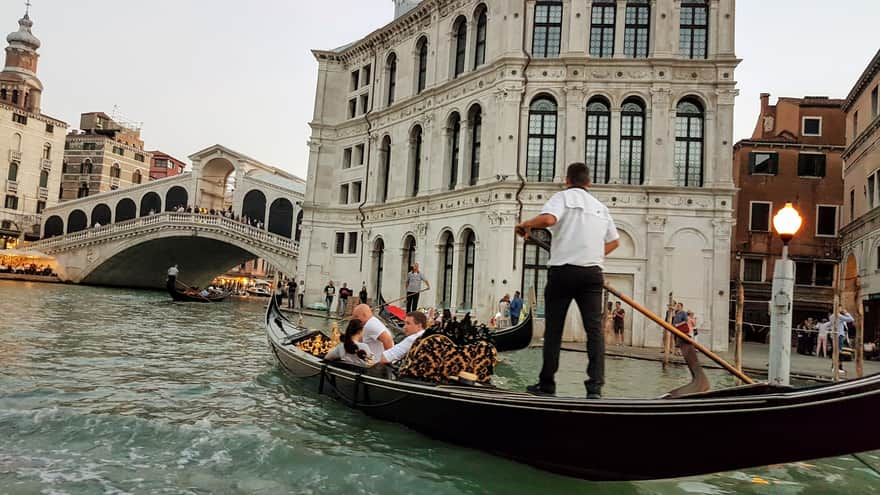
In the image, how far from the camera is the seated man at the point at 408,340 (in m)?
5.38

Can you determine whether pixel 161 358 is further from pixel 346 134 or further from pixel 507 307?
pixel 346 134

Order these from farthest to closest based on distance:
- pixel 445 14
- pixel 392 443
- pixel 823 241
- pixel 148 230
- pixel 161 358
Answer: pixel 148 230 < pixel 823 241 < pixel 445 14 < pixel 161 358 < pixel 392 443

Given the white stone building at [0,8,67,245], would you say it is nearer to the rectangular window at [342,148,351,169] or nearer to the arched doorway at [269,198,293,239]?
the arched doorway at [269,198,293,239]

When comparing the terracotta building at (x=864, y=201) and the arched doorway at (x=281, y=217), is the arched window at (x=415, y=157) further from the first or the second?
the arched doorway at (x=281, y=217)

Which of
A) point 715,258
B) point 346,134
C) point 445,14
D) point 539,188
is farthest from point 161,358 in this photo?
point 346,134

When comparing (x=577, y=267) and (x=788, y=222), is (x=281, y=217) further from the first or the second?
(x=577, y=267)

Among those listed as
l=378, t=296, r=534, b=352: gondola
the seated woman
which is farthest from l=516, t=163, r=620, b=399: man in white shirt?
l=378, t=296, r=534, b=352: gondola

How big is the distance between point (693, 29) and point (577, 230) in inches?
512

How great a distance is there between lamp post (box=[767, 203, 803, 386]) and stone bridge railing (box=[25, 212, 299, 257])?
2222 centimetres

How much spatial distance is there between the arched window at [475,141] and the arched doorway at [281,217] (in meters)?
16.9

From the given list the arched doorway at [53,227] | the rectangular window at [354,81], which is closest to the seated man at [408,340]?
the rectangular window at [354,81]

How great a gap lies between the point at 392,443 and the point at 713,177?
1193cm

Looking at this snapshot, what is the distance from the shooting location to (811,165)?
21.7 m

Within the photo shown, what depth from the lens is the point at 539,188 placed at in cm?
1477
